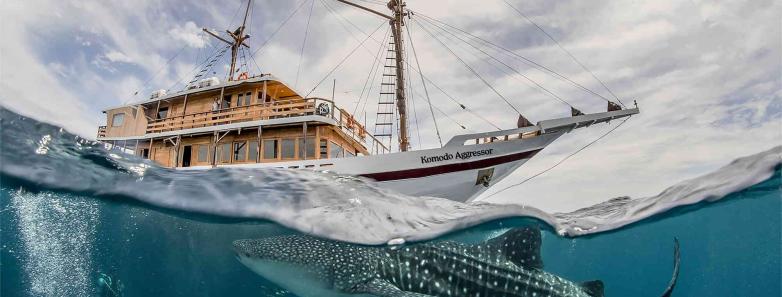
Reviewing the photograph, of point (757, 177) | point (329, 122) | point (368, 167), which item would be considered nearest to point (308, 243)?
point (368, 167)

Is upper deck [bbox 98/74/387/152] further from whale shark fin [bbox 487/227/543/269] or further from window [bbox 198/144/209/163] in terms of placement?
whale shark fin [bbox 487/227/543/269]

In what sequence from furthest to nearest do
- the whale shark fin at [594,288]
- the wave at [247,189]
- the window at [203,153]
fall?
the window at [203,153], the wave at [247,189], the whale shark fin at [594,288]

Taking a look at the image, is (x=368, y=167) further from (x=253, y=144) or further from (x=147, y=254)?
(x=147, y=254)

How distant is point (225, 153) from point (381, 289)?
12.7 meters

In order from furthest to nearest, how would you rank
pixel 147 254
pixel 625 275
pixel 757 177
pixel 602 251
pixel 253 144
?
pixel 625 275 → pixel 602 251 → pixel 253 144 → pixel 147 254 → pixel 757 177

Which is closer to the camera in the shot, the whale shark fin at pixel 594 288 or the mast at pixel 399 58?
the whale shark fin at pixel 594 288

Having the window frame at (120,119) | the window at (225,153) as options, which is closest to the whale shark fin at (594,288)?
the window at (225,153)

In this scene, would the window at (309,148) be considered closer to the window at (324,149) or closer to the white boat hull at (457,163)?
the window at (324,149)

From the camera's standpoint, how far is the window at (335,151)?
15227mm

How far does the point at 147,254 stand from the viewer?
42.3ft

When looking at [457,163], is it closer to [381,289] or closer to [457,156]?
[457,156]

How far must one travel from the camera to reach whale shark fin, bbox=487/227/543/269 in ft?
20.5

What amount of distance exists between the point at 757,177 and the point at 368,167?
36.9 feet

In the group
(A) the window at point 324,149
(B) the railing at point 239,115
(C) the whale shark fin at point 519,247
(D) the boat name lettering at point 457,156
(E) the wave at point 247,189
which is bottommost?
(C) the whale shark fin at point 519,247
